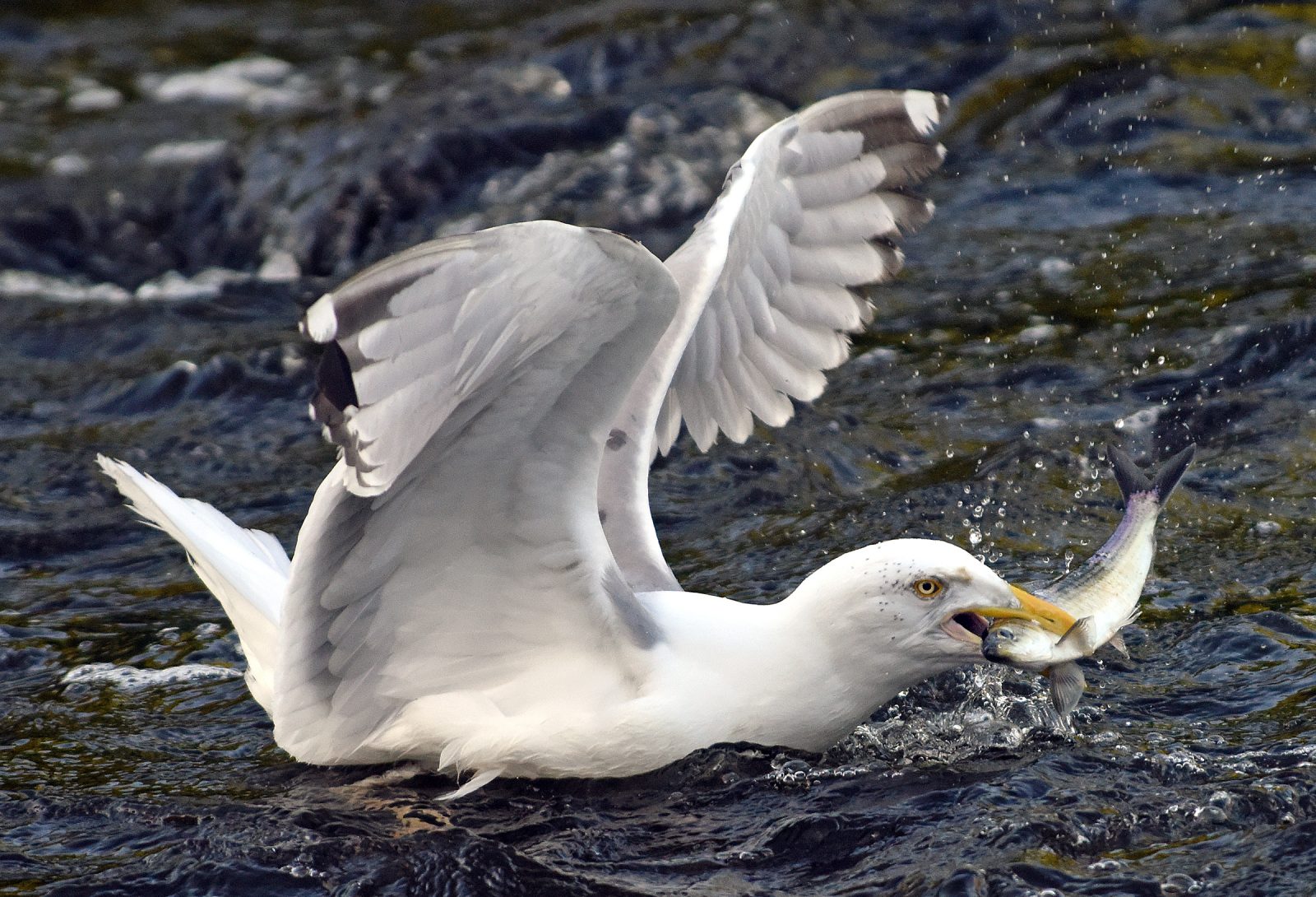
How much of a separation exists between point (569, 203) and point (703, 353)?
11.9 feet


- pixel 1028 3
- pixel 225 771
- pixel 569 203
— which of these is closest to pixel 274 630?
pixel 225 771

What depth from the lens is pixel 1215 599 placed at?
19.6 ft

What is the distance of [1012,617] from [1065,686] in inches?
8.9

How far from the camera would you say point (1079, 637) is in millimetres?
4816

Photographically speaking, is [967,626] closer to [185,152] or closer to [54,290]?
[54,290]

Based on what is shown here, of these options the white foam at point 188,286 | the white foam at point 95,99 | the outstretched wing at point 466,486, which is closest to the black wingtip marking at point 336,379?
the outstretched wing at point 466,486

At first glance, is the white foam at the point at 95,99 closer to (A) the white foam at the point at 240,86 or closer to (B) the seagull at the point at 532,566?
(A) the white foam at the point at 240,86

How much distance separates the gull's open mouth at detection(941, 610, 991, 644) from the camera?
496 centimetres

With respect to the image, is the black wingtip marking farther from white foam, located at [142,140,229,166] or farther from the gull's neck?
white foam, located at [142,140,229,166]

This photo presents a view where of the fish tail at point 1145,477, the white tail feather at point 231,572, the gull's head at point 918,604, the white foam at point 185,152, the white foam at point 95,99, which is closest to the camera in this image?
the gull's head at point 918,604

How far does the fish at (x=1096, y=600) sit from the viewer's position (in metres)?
4.82

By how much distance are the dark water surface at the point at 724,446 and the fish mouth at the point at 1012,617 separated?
35cm

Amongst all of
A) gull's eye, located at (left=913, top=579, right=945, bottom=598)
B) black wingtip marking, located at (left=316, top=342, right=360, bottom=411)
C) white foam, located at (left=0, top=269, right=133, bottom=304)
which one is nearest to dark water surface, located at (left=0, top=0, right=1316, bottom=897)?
white foam, located at (left=0, top=269, right=133, bottom=304)

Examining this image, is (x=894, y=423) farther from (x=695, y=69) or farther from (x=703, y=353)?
(x=695, y=69)
